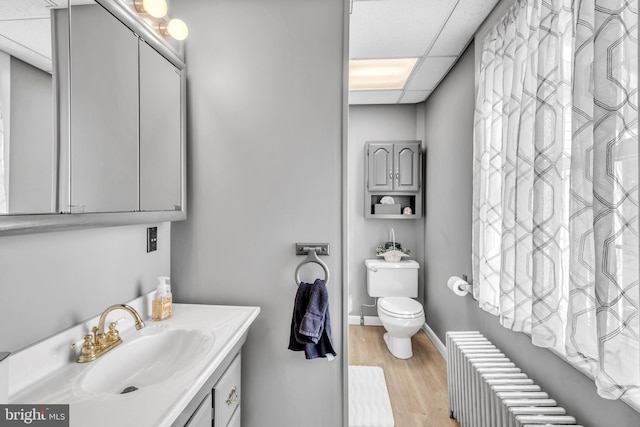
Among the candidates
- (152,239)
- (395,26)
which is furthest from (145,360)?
(395,26)

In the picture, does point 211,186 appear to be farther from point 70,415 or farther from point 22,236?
point 70,415

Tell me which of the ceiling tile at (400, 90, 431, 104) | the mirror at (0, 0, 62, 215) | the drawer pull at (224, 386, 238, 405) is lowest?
the drawer pull at (224, 386, 238, 405)

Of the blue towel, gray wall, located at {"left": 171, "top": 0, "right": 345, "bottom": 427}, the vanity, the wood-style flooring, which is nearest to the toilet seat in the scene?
the wood-style flooring

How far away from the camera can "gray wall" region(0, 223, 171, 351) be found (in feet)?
2.52

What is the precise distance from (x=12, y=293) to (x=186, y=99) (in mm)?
1047

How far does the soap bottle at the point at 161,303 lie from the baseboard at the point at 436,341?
240 centimetres

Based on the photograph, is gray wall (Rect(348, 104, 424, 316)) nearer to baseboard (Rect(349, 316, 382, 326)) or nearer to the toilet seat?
baseboard (Rect(349, 316, 382, 326))

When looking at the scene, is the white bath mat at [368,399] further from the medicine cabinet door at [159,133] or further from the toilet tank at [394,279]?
the medicine cabinet door at [159,133]

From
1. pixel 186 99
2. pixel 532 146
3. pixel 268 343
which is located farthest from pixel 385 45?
pixel 268 343

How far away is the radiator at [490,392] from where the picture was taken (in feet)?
3.69

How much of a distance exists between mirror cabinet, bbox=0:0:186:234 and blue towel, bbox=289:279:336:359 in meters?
0.72

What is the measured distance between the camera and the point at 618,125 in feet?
2.69

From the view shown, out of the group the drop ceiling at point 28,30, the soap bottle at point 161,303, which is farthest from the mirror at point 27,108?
the soap bottle at point 161,303

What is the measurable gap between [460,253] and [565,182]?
1257 millimetres
